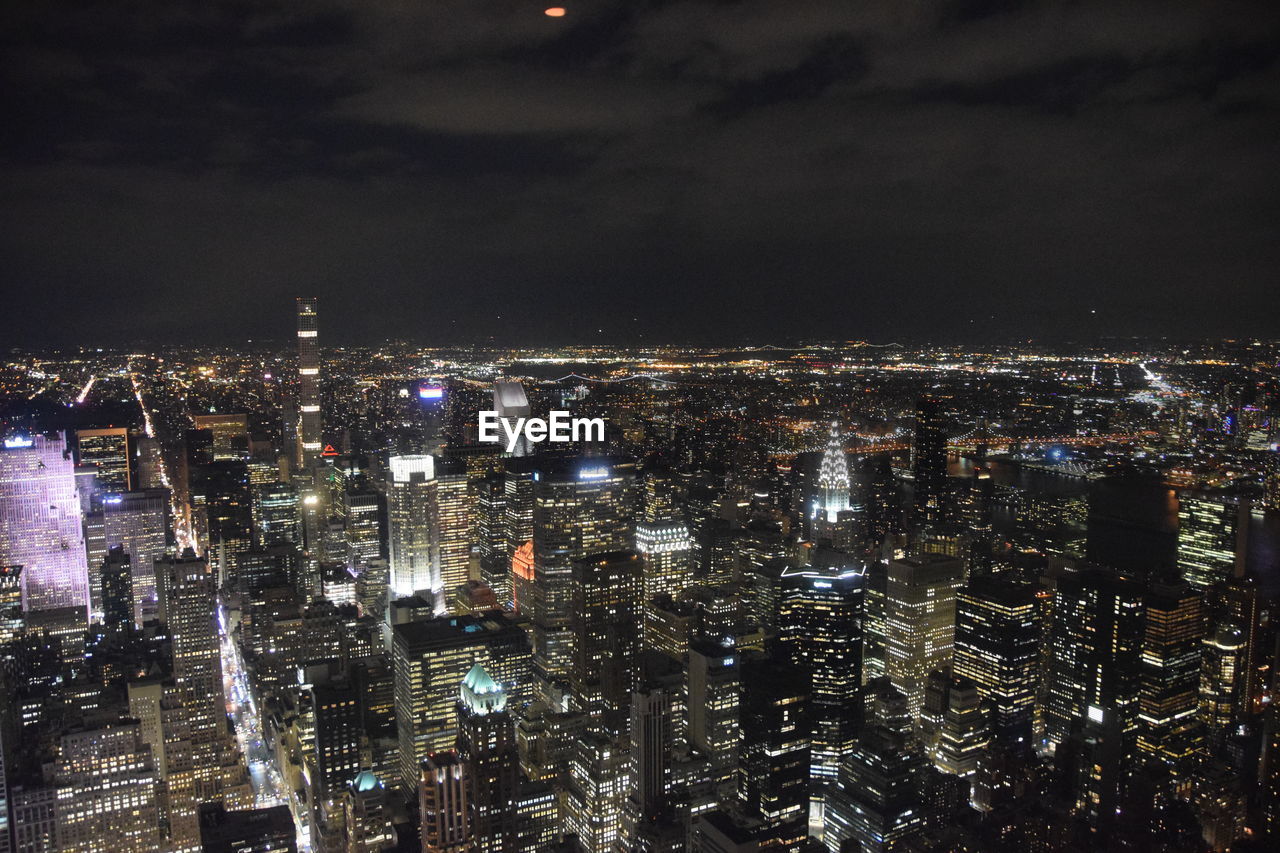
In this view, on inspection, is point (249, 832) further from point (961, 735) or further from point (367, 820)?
point (961, 735)

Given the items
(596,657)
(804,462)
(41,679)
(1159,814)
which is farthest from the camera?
(804,462)

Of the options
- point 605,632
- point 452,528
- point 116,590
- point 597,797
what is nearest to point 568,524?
point 605,632

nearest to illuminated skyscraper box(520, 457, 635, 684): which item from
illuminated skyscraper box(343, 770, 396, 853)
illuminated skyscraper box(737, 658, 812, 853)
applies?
illuminated skyscraper box(737, 658, 812, 853)

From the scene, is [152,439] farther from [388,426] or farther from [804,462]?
[804,462]

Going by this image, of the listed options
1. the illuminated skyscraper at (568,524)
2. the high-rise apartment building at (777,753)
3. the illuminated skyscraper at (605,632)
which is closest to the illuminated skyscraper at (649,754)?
the high-rise apartment building at (777,753)

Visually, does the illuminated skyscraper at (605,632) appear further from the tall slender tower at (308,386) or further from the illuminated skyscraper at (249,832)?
the tall slender tower at (308,386)

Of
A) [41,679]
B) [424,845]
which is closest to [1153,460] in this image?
[424,845]
